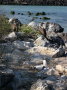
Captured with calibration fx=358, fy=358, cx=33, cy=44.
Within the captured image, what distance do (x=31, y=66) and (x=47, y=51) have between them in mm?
2088

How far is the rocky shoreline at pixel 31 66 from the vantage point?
8.48 meters

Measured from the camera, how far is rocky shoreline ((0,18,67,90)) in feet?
27.8

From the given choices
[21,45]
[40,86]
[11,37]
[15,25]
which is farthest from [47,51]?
[15,25]

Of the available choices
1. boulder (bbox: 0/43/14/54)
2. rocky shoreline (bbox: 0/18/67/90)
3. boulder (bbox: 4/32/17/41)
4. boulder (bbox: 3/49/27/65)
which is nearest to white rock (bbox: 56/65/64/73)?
rocky shoreline (bbox: 0/18/67/90)

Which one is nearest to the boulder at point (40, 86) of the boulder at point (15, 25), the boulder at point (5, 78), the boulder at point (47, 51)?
the boulder at point (5, 78)

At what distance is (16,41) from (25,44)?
0.42 metres

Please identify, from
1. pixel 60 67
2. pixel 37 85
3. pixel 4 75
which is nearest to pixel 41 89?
pixel 37 85

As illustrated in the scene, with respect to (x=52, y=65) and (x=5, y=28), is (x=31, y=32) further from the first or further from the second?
(x=52, y=65)

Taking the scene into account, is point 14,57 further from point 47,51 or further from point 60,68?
point 60,68

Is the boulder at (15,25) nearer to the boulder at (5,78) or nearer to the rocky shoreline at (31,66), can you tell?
the rocky shoreline at (31,66)

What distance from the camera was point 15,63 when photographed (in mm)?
10562

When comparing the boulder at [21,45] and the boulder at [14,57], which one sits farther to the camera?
the boulder at [21,45]

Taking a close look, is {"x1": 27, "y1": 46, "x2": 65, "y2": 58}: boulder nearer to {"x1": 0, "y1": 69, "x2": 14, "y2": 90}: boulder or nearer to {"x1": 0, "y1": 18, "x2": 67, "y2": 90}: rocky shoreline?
{"x1": 0, "y1": 18, "x2": 67, "y2": 90}: rocky shoreline

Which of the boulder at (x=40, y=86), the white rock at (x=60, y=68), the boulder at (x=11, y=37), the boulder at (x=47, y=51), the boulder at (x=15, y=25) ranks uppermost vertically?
the boulder at (x=40, y=86)
